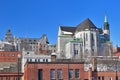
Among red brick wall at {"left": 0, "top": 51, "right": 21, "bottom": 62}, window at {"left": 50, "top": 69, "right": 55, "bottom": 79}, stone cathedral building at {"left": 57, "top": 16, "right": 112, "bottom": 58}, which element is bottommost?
window at {"left": 50, "top": 69, "right": 55, "bottom": 79}

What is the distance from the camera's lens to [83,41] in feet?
534

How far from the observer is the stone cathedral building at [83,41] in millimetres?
156863

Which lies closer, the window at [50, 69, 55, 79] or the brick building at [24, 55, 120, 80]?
the brick building at [24, 55, 120, 80]

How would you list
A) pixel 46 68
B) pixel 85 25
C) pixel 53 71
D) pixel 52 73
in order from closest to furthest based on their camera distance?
pixel 46 68 → pixel 52 73 → pixel 53 71 → pixel 85 25

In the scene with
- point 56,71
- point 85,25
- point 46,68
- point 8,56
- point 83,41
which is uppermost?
point 85,25

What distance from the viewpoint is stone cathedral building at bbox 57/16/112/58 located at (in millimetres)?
156863

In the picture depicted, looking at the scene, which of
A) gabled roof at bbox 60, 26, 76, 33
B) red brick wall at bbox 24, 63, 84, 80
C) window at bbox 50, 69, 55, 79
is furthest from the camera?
gabled roof at bbox 60, 26, 76, 33

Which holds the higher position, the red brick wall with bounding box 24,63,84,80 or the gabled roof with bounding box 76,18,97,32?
the gabled roof with bounding box 76,18,97,32

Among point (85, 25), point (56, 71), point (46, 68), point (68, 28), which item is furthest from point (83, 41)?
point (46, 68)

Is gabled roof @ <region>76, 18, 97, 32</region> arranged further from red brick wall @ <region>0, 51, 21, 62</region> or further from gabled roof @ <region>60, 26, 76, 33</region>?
red brick wall @ <region>0, 51, 21, 62</region>

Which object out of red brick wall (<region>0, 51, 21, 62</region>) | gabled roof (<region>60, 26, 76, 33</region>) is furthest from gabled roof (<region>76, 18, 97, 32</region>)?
red brick wall (<region>0, 51, 21, 62</region>)

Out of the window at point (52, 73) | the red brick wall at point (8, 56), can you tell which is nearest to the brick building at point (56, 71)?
the window at point (52, 73)

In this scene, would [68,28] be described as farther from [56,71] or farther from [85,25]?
[56,71]

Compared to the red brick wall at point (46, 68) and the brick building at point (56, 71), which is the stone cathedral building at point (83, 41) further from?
the red brick wall at point (46, 68)
